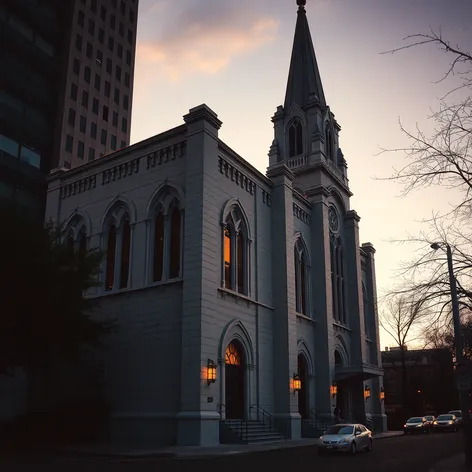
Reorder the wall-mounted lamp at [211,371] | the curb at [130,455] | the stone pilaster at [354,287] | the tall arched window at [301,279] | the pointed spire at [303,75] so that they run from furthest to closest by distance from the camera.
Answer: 1. the pointed spire at [303,75]
2. the stone pilaster at [354,287]
3. the tall arched window at [301,279]
4. the wall-mounted lamp at [211,371]
5. the curb at [130,455]

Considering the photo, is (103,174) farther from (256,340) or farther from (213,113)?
(256,340)

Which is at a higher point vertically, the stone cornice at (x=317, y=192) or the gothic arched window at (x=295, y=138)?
the gothic arched window at (x=295, y=138)

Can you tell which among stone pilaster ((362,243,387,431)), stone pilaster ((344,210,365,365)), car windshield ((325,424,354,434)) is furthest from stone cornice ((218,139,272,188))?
car windshield ((325,424,354,434))

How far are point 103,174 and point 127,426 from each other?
1405cm

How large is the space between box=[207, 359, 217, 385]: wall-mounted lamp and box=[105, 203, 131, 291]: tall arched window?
6927 millimetres

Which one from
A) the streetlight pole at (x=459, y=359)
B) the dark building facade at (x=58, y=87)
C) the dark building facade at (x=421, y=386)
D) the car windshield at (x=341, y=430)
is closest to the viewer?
the streetlight pole at (x=459, y=359)

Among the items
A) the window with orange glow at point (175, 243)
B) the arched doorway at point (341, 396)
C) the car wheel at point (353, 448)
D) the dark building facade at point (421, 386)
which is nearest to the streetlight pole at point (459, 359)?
the car wheel at point (353, 448)

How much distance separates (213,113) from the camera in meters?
26.7

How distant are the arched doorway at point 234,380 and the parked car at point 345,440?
19.3 ft

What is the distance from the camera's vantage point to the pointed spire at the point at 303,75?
42938mm

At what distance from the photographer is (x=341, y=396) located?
36.3 metres

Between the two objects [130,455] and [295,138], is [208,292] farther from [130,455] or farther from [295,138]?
[295,138]

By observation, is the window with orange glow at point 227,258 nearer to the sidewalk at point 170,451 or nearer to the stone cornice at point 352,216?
the sidewalk at point 170,451

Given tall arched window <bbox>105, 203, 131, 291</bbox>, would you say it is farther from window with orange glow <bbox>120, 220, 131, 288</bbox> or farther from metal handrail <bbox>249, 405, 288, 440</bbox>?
metal handrail <bbox>249, 405, 288, 440</bbox>
